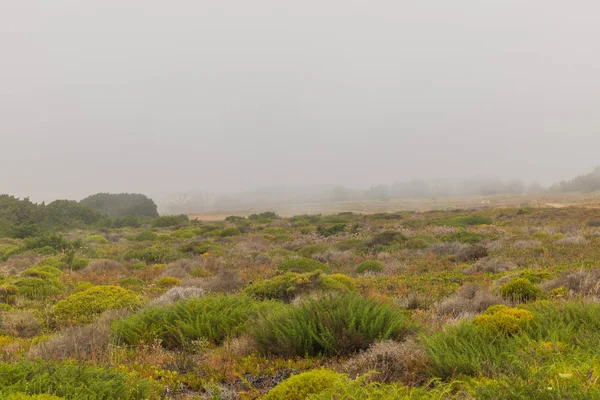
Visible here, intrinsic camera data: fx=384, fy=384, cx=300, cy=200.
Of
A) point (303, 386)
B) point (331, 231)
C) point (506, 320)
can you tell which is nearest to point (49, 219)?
point (331, 231)

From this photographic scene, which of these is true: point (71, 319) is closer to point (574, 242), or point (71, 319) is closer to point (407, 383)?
point (407, 383)

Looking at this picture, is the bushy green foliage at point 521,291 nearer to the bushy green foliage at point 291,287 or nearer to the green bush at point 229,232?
the bushy green foliage at point 291,287

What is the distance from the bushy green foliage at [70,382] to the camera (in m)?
3.56

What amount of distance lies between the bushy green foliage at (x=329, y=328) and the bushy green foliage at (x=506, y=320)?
1.08m

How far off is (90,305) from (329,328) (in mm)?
5947

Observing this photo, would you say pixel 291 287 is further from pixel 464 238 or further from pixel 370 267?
pixel 464 238

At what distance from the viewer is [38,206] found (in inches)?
1676

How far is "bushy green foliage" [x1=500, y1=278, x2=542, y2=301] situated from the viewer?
794cm

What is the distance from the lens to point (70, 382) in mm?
3789

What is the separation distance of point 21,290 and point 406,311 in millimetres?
10362

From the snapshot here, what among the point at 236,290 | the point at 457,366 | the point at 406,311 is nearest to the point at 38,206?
the point at 236,290

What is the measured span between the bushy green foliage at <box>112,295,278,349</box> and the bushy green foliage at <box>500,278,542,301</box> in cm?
494

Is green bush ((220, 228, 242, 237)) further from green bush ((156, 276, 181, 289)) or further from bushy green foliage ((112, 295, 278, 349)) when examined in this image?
bushy green foliage ((112, 295, 278, 349))

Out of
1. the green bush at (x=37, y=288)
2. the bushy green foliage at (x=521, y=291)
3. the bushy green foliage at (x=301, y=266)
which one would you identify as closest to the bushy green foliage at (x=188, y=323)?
the bushy green foliage at (x=521, y=291)
